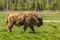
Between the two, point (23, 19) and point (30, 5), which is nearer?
point (23, 19)

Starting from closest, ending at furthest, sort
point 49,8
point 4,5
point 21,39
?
point 21,39 → point 49,8 → point 4,5

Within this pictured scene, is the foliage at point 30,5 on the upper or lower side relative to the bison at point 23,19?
lower

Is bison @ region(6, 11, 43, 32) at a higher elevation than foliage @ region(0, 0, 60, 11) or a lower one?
higher

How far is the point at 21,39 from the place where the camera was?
41.4ft

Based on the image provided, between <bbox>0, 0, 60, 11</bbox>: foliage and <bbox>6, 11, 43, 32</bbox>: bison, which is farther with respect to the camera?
<bbox>0, 0, 60, 11</bbox>: foliage

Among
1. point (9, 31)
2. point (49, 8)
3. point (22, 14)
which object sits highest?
point (22, 14)

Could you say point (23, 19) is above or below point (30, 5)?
Answer: above

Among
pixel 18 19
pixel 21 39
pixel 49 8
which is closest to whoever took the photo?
A: pixel 21 39

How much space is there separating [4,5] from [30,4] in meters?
10.5

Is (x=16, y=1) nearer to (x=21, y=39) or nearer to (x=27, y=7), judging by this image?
(x=27, y=7)

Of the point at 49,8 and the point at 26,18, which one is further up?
the point at 26,18

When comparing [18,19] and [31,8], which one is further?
[31,8]

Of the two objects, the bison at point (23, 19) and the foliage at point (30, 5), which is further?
the foliage at point (30, 5)

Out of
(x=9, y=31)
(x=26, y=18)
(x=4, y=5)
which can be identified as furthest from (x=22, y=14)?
(x=4, y=5)
